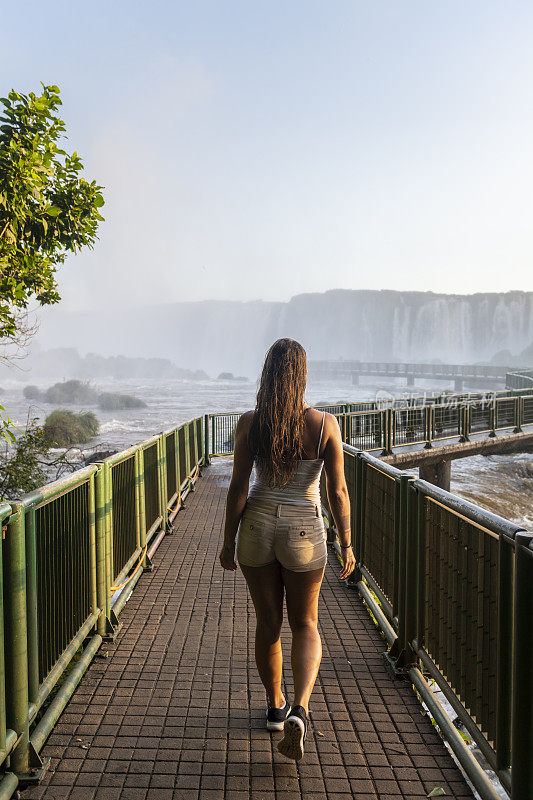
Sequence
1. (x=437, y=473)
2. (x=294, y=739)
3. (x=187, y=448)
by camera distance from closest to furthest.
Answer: (x=294, y=739) → (x=187, y=448) → (x=437, y=473)

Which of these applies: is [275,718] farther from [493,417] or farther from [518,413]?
[518,413]

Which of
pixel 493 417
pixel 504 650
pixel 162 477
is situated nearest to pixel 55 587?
pixel 504 650

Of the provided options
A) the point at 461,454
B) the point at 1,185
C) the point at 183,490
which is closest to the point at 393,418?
the point at 461,454

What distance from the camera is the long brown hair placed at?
2.68 metres

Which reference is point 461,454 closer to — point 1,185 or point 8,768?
point 1,185

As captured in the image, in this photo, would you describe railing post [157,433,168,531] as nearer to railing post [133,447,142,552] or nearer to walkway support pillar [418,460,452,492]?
railing post [133,447,142,552]

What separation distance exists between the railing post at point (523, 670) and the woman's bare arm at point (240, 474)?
124 centimetres

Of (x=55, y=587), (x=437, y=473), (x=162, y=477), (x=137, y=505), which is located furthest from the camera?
(x=437, y=473)

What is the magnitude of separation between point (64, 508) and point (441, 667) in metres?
2.23

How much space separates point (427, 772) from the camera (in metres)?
2.70

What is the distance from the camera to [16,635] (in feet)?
8.32

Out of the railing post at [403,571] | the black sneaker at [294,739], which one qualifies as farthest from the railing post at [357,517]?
the black sneaker at [294,739]

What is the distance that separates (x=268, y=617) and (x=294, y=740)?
1.73ft

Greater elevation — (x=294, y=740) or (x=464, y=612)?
(x=464, y=612)
